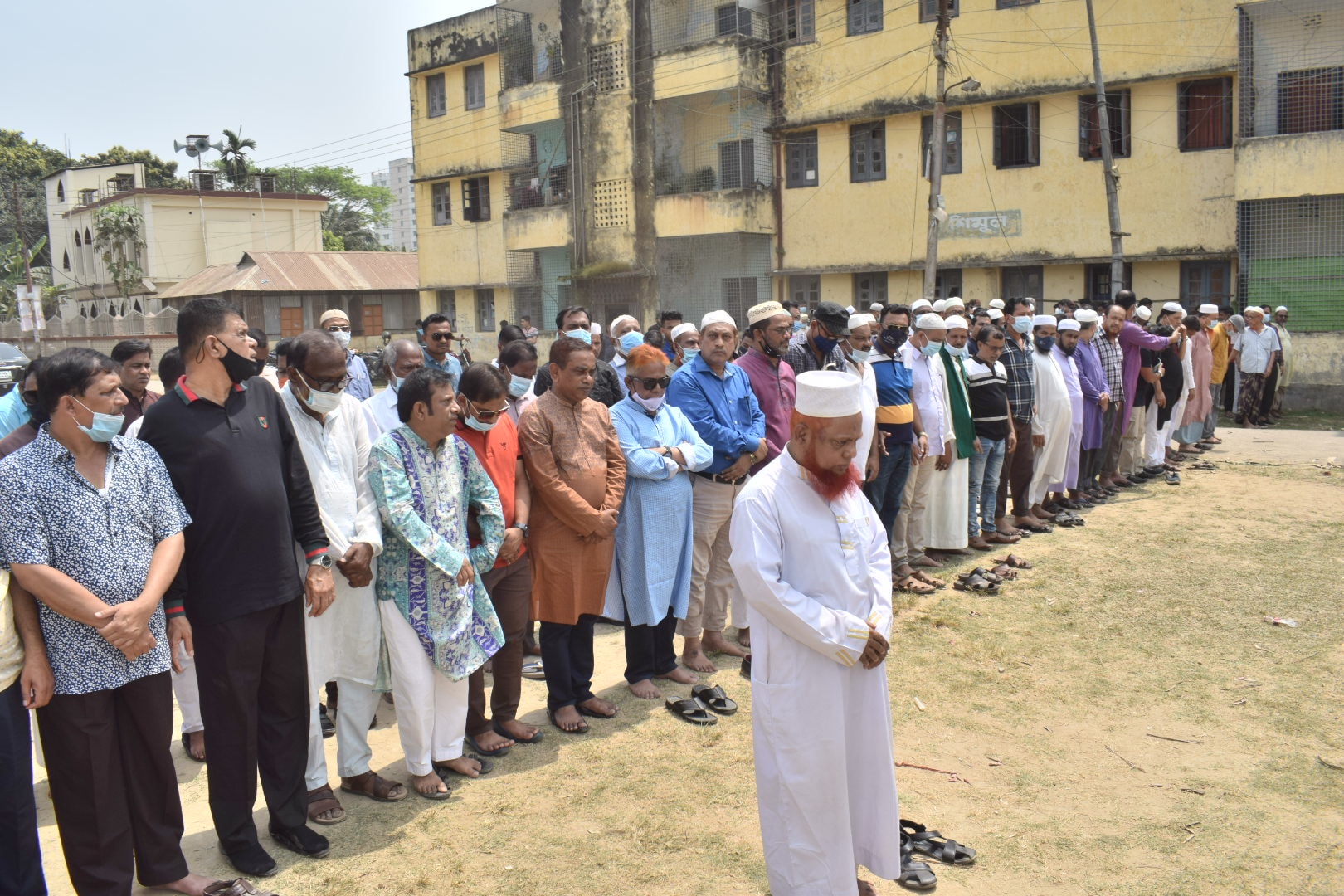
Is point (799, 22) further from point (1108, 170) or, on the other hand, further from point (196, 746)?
point (196, 746)

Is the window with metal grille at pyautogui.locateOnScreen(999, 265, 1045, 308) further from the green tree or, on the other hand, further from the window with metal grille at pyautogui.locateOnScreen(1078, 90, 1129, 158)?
the green tree

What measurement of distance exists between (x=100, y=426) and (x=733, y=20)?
2341 cm

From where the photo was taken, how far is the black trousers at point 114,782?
331 centimetres

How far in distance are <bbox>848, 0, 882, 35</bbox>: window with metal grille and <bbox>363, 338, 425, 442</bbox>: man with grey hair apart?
1858 cm

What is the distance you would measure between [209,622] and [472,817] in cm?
139

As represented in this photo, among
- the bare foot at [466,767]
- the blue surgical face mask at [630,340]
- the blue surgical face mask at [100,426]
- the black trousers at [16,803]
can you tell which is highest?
the blue surgical face mask at [630,340]

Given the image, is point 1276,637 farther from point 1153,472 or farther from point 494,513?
point 1153,472

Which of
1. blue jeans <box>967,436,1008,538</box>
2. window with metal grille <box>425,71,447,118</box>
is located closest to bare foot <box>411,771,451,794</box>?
blue jeans <box>967,436,1008,538</box>

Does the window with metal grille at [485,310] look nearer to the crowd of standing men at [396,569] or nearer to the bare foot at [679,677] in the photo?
the crowd of standing men at [396,569]

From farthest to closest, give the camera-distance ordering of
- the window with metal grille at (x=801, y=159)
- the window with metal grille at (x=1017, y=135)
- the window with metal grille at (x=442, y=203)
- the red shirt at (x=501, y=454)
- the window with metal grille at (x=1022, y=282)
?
the window with metal grille at (x=442, y=203) → the window with metal grille at (x=801, y=159) → the window with metal grille at (x=1022, y=282) → the window with metal grille at (x=1017, y=135) → the red shirt at (x=501, y=454)

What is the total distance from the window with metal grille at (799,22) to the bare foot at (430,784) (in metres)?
21.7

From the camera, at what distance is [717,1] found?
24312mm

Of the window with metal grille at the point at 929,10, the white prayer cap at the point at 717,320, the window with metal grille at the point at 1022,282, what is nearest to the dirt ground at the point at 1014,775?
the white prayer cap at the point at 717,320

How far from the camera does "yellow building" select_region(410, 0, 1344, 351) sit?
710 inches
